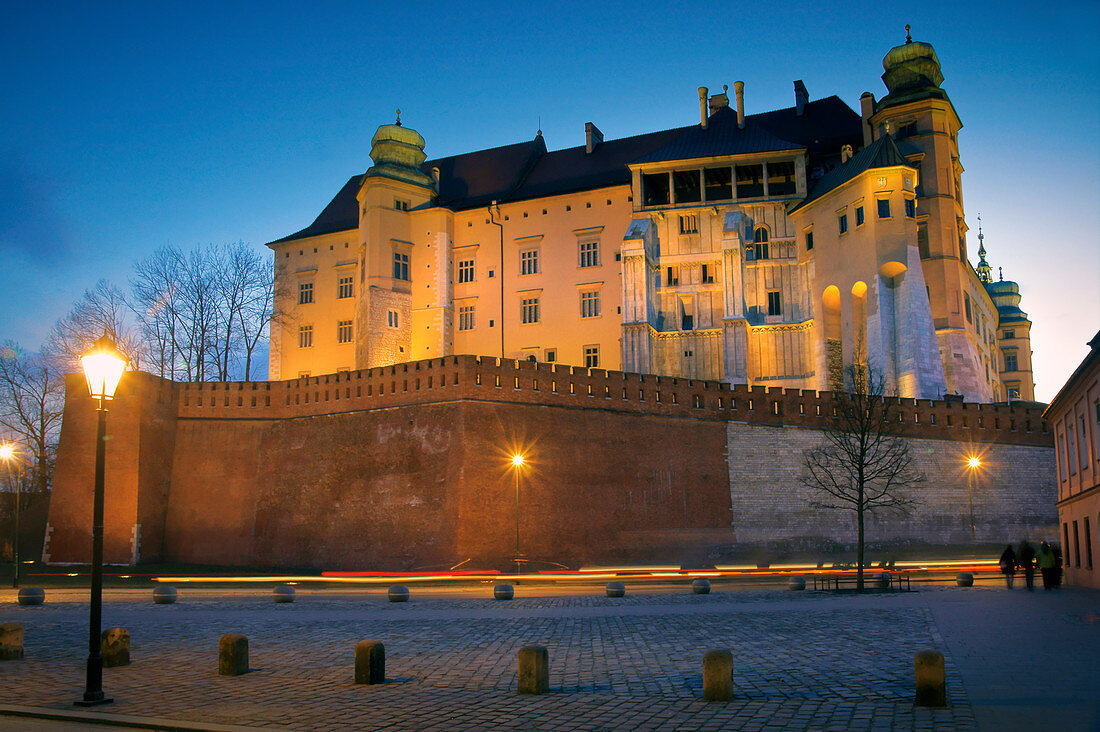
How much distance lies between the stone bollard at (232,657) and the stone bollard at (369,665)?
1.65 meters

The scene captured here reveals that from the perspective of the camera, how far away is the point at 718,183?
2025 inches

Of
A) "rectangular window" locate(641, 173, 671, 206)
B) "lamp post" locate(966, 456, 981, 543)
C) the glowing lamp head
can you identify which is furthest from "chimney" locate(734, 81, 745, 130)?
the glowing lamp head

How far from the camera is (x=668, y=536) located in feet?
110

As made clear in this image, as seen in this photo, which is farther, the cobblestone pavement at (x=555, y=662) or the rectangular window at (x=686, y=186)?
the rectangular window at (x=686, y=186)

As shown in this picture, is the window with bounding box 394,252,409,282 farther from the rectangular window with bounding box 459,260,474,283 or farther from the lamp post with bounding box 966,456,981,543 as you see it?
the lamp post with bounding box 966,456,981,543

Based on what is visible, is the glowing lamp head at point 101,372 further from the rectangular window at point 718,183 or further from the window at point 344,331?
the window at point 344,331

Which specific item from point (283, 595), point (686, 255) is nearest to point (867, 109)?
point (686, 255)

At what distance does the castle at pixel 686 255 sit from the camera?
144ft

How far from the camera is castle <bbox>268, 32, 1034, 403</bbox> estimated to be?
144 ft

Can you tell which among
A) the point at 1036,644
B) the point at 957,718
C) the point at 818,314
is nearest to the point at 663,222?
the point at 818,314

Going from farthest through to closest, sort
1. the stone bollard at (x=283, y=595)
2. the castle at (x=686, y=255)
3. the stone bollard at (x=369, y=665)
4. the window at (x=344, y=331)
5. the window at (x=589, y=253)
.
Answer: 1. the window at (x=344, y=331)
2. the window at (x=589, y=253)
3. the castle at (x=686, y=255)
4. the stone bollard at (x=283, y=595)
5. the stone bollard at (x=369, y=665)

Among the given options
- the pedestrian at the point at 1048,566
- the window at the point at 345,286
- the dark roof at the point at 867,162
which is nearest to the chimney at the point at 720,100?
the dark roof at the point at 867,162

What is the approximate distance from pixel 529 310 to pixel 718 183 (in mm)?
12617

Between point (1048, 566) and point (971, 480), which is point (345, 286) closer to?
point (971, 480)
